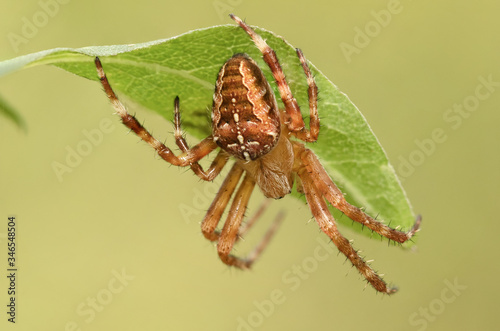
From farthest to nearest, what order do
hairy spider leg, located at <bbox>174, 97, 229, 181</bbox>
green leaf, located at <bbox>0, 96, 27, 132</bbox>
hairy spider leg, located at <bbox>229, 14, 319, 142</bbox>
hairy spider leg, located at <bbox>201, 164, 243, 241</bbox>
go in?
hairy spider leg, located at <bbox>201, 164, 243, 241</bbox>
hairy spider leg, located at <bbox>174, 97, 229, 181</bbox>
hairy spider leg, located at <bbox>229, 14, 319, 142</bbox>
green leaf, located at <bbox>0, 96, 27, 132</bbox>

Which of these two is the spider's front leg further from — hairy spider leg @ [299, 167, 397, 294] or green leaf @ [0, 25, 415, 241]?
green leaf @ [0, 25, 415, 241]

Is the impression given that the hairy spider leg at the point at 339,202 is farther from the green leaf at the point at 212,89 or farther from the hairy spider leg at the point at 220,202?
the hairy spider leg at the point at 220,202

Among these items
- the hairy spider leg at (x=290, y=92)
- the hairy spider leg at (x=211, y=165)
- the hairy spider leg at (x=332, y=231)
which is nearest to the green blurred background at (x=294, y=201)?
the hairy spider leg at (x=332, y=231)

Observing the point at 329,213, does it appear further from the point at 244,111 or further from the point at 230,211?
the point at 244,111

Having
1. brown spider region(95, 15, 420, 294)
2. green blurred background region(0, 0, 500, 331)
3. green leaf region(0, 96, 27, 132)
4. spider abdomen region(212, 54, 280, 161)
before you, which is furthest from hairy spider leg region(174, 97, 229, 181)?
green blurred background region(0, 0, 500, 331)

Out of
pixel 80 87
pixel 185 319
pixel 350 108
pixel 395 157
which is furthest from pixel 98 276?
pixel 350 108

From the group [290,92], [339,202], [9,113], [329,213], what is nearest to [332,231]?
[329,213]
